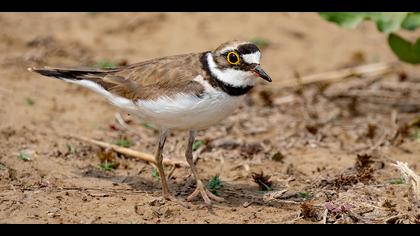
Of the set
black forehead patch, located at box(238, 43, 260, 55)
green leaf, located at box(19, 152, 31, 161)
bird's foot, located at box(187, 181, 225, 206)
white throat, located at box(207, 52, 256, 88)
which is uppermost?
black forehead patch, located at box(238, 43, 260, 55)

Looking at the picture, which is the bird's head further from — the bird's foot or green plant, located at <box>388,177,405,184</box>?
green plant, located at <box>388,177,405,184</box>

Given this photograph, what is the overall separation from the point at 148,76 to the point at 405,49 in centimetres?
346

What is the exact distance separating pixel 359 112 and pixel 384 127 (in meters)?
0.73

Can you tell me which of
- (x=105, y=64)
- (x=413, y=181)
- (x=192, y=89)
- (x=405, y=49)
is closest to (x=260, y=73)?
(x=192, y=89)

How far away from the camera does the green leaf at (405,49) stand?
850 cm

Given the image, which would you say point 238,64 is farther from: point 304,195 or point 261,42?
point 261,42

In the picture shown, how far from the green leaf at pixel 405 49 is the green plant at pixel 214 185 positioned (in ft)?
9.92

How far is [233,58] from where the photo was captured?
6332 mm

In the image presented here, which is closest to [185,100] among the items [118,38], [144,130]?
[144,130]

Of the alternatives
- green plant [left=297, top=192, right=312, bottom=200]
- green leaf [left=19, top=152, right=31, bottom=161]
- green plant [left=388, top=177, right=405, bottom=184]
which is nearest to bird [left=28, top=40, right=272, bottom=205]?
green plant [left=297, top=192, right=312, bottom=200]

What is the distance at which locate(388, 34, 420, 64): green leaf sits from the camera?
8.50 meters

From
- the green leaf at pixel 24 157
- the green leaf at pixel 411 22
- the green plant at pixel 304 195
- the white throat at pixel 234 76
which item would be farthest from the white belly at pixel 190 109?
the green leaf at pixel 411 22

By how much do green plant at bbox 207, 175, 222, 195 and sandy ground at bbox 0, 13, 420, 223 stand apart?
52 millimetres

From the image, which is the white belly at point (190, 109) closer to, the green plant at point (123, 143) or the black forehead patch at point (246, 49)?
the black forehead patch at point (246, 49)
